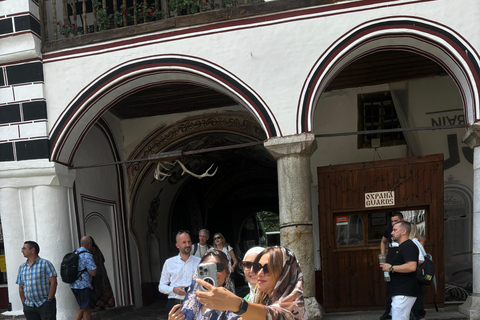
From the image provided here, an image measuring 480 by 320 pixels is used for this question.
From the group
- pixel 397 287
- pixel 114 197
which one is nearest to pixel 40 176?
pixel 114 197

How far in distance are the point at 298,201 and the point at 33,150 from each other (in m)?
3.66

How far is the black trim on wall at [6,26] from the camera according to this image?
7465mm

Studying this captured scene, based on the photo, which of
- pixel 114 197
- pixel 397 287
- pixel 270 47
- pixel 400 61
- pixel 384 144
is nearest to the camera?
pixel 397 287

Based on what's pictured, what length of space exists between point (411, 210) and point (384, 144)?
169 cm

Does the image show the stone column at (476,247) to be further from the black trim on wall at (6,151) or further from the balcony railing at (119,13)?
the black trim on wall at (6,151)

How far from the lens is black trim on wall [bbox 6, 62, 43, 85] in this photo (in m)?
7.48

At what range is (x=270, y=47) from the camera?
6.82 meters

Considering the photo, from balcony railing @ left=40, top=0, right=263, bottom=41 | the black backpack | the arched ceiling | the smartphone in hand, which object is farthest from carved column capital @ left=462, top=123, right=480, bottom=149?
the black backpack

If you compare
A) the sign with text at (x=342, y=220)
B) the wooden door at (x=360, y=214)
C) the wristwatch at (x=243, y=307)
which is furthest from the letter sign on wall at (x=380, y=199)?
the wristwatch at (x=243, y=307)

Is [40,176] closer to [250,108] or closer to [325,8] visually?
[250,108]

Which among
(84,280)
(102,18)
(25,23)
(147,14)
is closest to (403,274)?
(84,280)

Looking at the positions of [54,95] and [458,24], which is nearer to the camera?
[458,24]

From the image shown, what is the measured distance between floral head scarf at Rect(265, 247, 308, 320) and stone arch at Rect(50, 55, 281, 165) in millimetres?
3989

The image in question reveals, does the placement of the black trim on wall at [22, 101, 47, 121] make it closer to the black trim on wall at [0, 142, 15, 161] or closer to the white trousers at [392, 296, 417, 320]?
the black trim on wall at [0, 142, 15, 161]
